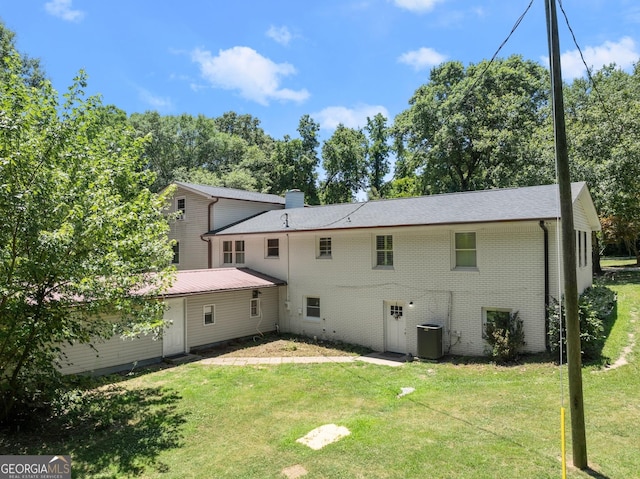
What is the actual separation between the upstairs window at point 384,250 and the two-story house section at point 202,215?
830 centimetres

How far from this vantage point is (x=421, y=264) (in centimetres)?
1438

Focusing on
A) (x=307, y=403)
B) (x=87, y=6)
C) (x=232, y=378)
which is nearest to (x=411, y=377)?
(x=307, y=403)

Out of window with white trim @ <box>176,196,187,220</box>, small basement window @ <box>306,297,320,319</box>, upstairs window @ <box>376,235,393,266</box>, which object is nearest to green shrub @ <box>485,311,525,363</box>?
upstairs window @ <box>376,235,393,266</box>

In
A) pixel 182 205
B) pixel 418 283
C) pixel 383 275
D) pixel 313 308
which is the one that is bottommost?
pixel 313 308

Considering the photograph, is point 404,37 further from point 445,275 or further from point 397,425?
point 397,425

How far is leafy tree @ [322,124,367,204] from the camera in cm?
4266

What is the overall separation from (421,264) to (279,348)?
643 cm

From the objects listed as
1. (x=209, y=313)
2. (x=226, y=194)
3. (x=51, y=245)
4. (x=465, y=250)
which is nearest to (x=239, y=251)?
(x=226, y=194)

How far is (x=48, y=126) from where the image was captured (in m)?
8.21

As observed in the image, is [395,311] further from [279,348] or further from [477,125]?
[477,125]

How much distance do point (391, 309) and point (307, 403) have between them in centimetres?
667

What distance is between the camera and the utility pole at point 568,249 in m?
5.57

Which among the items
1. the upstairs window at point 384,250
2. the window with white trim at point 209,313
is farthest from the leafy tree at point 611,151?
the window with white trim at point 209,313

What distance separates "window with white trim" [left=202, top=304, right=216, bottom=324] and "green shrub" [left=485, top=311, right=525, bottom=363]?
10.3 metres
